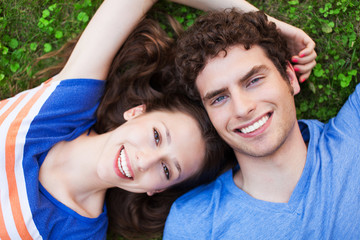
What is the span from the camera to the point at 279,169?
2930 millimetres

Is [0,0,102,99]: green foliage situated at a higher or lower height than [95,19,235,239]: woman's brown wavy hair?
higher

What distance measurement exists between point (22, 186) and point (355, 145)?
10.4 ft

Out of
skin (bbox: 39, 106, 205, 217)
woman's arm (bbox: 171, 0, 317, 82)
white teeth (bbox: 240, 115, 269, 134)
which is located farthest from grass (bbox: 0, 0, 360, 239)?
→ white teeth (bbox: 240, 115, 269, 134)

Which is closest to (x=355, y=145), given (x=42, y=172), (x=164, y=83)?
(x=164, y=83)

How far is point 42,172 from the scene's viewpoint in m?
3.21

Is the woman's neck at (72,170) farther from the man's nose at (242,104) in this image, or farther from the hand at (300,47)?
the hand at (300,47)

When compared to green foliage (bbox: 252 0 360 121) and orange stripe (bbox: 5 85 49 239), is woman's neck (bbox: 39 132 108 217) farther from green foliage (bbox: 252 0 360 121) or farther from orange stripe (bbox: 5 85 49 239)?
green foliage (bbox: 252 0 360 121)

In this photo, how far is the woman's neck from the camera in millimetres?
3201

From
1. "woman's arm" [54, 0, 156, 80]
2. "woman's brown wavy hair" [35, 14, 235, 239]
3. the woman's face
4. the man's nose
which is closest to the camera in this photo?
the man's nose

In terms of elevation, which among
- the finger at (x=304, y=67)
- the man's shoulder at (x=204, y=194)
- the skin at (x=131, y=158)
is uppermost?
the finger at (x=304, y=67)

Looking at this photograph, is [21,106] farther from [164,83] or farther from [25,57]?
[164,83]

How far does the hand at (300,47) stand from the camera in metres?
Result: 3.22

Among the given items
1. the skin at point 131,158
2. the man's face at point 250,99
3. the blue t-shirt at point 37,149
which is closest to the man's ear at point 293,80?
the man's face at point 250,99

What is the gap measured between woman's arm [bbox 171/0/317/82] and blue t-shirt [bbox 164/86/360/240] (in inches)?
22.7
